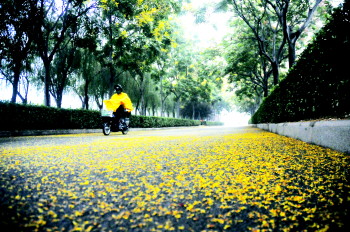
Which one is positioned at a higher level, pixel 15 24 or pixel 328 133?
pixel 15 24

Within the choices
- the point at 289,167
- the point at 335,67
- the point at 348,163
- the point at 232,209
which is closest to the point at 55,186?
the point at 232,209

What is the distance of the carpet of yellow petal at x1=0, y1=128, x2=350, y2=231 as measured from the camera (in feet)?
3.77

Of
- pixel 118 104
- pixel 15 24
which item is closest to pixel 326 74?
pixel 118 104

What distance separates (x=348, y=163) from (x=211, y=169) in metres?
1.49

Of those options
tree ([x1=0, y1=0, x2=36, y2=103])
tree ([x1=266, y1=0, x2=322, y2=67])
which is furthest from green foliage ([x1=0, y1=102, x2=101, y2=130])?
tree ([x1=266, y1=0, x2=322, y2=67])

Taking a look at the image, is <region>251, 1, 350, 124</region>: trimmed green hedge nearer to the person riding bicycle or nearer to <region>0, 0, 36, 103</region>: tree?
the person riding bicycle

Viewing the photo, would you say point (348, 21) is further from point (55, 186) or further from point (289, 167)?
point (55, 186)

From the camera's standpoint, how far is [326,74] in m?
3.80

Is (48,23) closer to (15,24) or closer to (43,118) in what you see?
(15,24)

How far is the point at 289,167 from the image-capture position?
7.67 feet

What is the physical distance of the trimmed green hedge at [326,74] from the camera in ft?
10.6

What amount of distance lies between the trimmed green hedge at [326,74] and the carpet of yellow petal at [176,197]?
146 centimetres

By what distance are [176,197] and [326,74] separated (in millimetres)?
3782

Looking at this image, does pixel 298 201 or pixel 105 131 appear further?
pixel 105 131
